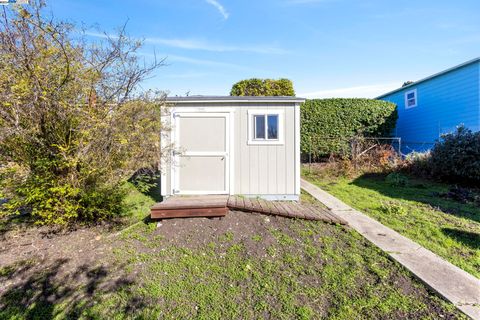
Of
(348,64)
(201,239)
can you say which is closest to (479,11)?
(348,64)

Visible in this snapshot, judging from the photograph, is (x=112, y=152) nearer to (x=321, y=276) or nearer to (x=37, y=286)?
(x=37, y=286)

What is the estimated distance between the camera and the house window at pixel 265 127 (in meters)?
5.71

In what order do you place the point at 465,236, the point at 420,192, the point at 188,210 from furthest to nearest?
1. the point at 420,192
2. the point at 188,210
3. the point at 465,236

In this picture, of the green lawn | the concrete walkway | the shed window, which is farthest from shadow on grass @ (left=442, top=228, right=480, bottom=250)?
the shed window

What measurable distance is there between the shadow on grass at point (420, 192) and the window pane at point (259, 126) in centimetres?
383

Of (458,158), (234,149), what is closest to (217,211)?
(234,149)

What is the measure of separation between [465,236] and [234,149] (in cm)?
433

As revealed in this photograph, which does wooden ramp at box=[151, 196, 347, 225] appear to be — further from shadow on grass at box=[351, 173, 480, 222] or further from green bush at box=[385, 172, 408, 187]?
green bush at box=[385, 172, 408, 187]

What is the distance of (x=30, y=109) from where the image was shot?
332cm

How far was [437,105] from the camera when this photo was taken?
11.5m

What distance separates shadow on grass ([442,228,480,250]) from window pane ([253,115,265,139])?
3735mm

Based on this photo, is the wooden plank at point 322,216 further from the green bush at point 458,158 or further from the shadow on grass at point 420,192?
the green bush at point 458,158

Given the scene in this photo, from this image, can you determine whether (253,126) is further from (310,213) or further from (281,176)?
(310,213)

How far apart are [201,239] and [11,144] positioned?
9.69 feet
